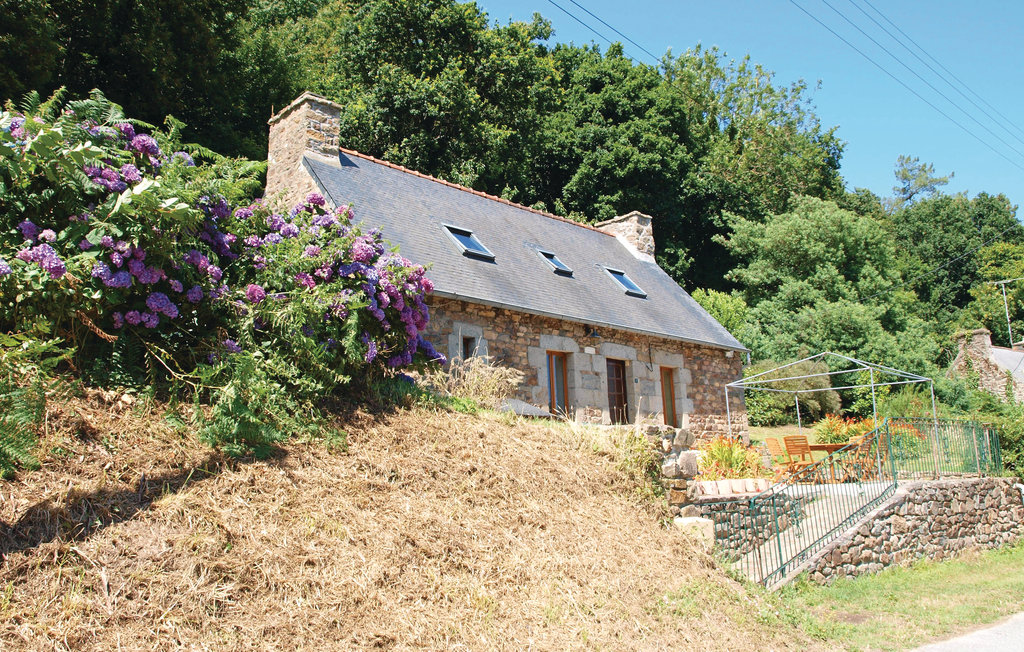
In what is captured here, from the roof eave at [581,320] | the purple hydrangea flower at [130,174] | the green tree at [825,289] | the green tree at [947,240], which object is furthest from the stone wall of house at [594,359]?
the green tree at [947,240]

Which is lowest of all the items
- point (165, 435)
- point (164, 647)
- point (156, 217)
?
point (164, 647)

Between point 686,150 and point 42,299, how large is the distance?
2571 centimetres

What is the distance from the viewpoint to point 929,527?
9570mm

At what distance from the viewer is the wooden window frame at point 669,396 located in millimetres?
13383

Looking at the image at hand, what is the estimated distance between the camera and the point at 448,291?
9594 millimetres

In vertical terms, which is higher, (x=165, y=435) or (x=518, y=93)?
(x=518, y=93)

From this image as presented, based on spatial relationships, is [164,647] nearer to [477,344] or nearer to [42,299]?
[42,299]

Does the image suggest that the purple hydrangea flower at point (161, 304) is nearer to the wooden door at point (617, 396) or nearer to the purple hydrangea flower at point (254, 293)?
the purple hydrangea flower at point (254, 293)

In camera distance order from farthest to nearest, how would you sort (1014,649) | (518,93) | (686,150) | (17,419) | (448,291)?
(686,150) → (518,93) → (448,291) → (1014,649) → (17,419)

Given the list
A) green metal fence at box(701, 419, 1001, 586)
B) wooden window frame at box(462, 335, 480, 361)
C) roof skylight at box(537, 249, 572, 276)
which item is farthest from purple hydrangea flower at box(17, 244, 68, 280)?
roof skylight at box(537, 249, 572, 276)

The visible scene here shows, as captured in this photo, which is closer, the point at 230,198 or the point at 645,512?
the point at 230,198

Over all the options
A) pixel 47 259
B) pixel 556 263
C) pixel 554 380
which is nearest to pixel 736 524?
pixel 554 380

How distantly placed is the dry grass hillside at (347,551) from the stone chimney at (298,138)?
7.09 meters

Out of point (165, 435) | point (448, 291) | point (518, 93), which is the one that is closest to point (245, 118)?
point (518, 93)
